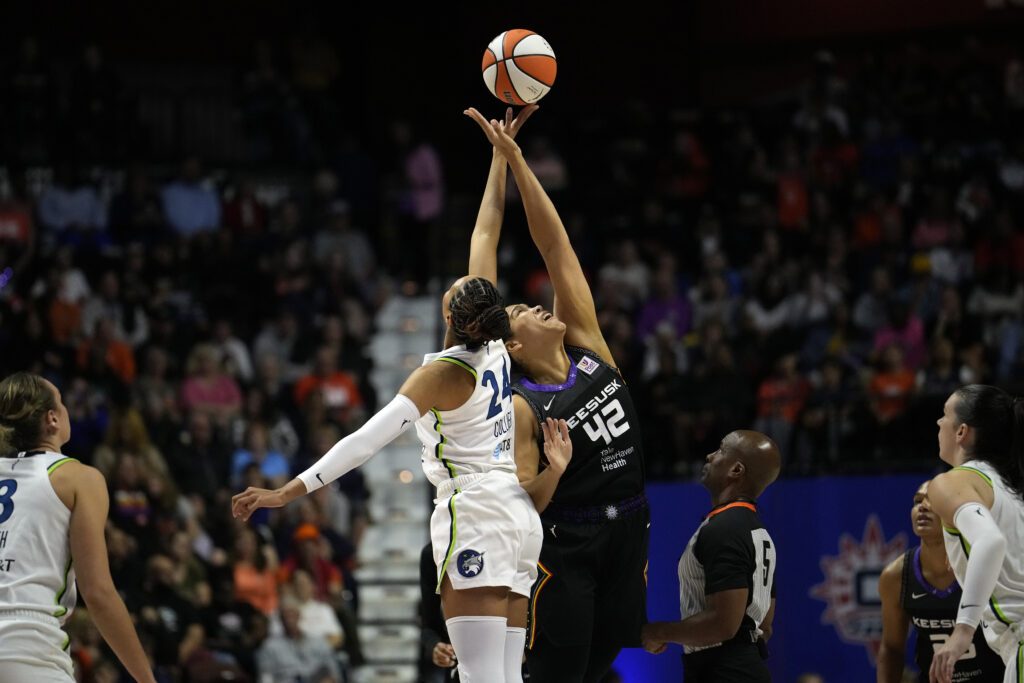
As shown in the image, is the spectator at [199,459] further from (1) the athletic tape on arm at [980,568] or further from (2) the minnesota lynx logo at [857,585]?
(1) the athletic tape on arm at [980,568]

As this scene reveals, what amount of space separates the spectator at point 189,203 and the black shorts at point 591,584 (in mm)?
10141

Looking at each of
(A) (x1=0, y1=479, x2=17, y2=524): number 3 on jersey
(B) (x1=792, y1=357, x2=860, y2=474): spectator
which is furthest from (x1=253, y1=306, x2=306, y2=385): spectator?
(A) (x1=0, y1=479, x2=17, y2=524): number 3 on jersey

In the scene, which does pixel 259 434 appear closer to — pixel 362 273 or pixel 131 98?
pixel 362 273

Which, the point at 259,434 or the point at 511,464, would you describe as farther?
the point at 259,434

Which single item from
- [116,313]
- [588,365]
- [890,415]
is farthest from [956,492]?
[116,313]

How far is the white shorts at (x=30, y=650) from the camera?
460 cm

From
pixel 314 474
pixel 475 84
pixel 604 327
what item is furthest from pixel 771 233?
pixel 314 474

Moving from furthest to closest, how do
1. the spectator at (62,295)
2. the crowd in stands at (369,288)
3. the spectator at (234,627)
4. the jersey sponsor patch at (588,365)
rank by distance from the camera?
the spectator at (62,295), the crowd in stands at (369,288), the spectator at (234,627), the jersey sponsor patch at (588,365)

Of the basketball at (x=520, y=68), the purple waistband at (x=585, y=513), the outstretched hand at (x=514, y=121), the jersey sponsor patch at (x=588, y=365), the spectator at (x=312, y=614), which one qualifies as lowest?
the spectator at (x=312, y=614)

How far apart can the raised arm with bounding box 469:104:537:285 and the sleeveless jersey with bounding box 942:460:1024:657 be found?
2133 millimetres

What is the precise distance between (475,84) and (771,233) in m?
5.19

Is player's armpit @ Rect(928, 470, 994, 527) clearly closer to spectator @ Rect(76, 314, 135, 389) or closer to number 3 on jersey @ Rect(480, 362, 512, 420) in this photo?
number 3 on jersey @ Rect(480, 362, 512, 420)

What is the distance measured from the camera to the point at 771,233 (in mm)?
14789

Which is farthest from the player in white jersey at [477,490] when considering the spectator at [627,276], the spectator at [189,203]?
the spectator at [189,203]
